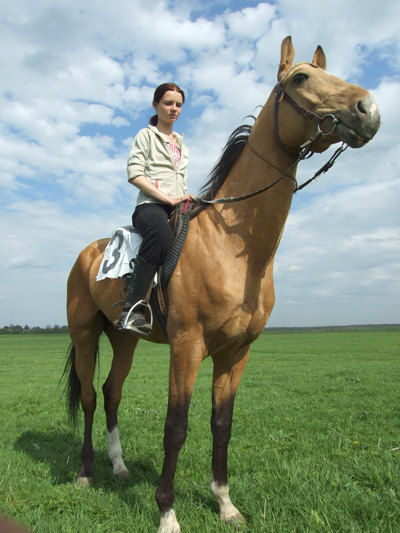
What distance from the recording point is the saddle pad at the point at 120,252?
4.47m

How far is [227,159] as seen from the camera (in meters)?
4.27

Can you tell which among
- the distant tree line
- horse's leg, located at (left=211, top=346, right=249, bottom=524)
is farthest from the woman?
the distant tree line

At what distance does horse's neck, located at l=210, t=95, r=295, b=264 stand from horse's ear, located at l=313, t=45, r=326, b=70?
641 mm

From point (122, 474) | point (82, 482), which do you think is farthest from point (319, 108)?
point (82, 482)

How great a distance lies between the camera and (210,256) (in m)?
3.80

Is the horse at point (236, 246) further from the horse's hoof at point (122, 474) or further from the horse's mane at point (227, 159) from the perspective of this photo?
the horse's hoof at point (122, 474)

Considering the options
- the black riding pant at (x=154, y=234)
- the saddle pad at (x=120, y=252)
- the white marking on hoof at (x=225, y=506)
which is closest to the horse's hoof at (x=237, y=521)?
the white marking on hoof at (x=225, y=506)

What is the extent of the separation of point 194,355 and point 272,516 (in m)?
1.54

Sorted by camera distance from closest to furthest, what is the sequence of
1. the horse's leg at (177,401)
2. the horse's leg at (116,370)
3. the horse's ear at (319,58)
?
the horse's leg at (177,401) → the horse's ear at (319,58) → the horse's leg at (116,370)

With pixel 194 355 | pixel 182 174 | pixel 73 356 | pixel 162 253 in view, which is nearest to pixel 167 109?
pixel 182 174

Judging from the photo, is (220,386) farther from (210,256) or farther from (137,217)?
(137,217)

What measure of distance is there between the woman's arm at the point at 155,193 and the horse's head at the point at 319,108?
3.92 feet

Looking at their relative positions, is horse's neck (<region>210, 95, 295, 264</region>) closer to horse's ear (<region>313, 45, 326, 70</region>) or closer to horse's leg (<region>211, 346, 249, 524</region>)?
horse's ear (<region>313, 45, 326, 70</region>)

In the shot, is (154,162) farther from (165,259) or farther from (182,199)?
A: (165,259)
